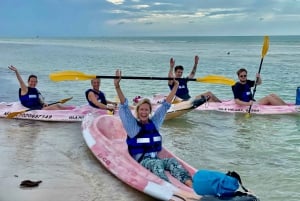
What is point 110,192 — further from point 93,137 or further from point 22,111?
point 22,111

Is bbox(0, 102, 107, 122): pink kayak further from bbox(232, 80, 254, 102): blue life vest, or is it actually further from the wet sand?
bbox(232, 80, 254, 102): blue life vest

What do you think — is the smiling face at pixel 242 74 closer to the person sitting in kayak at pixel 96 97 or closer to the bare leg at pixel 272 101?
the bare leg at pixel 272 101

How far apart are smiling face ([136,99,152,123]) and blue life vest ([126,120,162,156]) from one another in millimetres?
77

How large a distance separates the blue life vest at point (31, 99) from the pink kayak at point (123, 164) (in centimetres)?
233

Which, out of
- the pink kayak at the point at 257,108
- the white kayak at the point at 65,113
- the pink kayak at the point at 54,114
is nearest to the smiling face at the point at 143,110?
the white kayak at the point at 65,113

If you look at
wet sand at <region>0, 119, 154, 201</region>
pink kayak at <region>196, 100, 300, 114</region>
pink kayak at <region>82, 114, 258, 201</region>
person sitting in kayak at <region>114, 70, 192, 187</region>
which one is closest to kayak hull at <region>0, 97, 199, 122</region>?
wet sand at <region>0, 119, 154, 201</region>

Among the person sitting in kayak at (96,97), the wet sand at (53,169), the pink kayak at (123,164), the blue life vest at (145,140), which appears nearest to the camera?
the pink kayak at (123,164)

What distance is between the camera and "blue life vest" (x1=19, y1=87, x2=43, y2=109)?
10500mm

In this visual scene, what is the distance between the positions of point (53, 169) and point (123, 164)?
3.94ft

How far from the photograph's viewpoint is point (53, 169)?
6.79 meters

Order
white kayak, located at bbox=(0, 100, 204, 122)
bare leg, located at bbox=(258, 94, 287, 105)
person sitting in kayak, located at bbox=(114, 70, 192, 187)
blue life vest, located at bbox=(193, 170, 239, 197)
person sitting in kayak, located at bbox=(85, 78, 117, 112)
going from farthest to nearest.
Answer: bare leg, located at bbox=(258, 94, 287, 105)
white kayak, located at bbox=(0, 100, 204, 122)
person sitting in kayak, located at bbox=(85, 78, 117, 112)
person sitting in kayak, located at bbox=(114, 70, 192, 187)
blue life vest, located at bbox=(193, 170, 239, 197)

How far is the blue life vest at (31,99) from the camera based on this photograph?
10500mm

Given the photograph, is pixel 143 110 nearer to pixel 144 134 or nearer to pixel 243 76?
pixel 144 134

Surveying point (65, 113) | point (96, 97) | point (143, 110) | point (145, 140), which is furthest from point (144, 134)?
point (65, 113)
